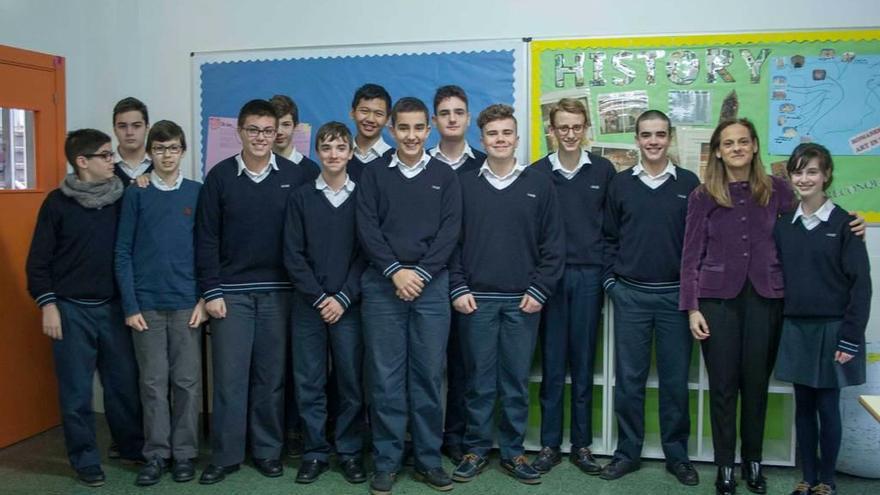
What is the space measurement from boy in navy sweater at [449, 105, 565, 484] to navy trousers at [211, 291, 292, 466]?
0.73 m

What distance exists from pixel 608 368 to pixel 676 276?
51cm

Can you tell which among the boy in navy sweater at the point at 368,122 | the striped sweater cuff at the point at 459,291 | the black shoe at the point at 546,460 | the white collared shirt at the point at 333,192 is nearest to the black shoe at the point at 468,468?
the black shoe at the point at 546,460

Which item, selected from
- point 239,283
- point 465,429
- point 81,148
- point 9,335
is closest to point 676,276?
point 465,429

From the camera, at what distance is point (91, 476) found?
10.2 feet

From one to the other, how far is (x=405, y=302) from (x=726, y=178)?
128 centimetres

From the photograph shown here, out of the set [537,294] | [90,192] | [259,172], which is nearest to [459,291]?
[537,294]

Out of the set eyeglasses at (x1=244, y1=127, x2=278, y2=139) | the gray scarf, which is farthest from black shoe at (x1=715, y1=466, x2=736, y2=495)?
the gray scarf

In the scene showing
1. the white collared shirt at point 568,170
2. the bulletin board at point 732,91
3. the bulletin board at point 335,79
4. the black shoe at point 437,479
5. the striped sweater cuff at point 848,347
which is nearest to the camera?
the striped sweater cuff at point 848,347

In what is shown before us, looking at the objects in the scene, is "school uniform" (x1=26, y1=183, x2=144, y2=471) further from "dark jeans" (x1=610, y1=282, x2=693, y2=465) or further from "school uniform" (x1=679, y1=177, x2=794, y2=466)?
"school uniform" (x1=679, y1=177, x2=794, y2=466)

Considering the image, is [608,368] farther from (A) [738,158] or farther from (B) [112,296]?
(B) [112,296]

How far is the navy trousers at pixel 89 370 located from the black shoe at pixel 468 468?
1321 mm

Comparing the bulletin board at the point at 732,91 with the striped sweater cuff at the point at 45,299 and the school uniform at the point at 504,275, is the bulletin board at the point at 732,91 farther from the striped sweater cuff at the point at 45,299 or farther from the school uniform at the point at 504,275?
the striped sweater cuff at the point at 45,299

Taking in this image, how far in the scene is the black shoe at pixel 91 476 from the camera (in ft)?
10.2

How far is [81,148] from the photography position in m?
3.08
